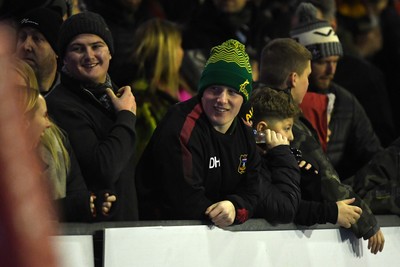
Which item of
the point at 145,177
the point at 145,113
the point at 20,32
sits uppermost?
the point at 20,32

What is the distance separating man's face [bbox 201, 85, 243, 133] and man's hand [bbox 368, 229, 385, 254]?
1.36 metres

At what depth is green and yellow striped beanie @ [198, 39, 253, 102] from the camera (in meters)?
4.55

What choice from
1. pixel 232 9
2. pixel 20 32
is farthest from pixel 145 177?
pixel 232 9

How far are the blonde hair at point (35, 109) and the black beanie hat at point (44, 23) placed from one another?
879mm

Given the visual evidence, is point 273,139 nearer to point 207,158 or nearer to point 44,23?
point 207,158

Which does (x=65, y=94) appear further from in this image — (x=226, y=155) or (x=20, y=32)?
(x=226, y=155)

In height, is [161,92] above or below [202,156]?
above

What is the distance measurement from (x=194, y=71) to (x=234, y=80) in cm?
259

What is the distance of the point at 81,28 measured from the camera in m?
4.58

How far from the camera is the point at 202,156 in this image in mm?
4332

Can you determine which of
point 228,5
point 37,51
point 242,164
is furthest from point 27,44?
point 228,5

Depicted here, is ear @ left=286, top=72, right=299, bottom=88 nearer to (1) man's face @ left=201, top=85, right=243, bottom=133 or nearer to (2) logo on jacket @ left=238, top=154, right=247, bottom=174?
(1) man's face @ left=201, top=85, right=243, bottom=133

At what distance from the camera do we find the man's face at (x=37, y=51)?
454 cm

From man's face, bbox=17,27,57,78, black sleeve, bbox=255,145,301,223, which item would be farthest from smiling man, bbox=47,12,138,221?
black sleeve, bbox=255,145,301,223
